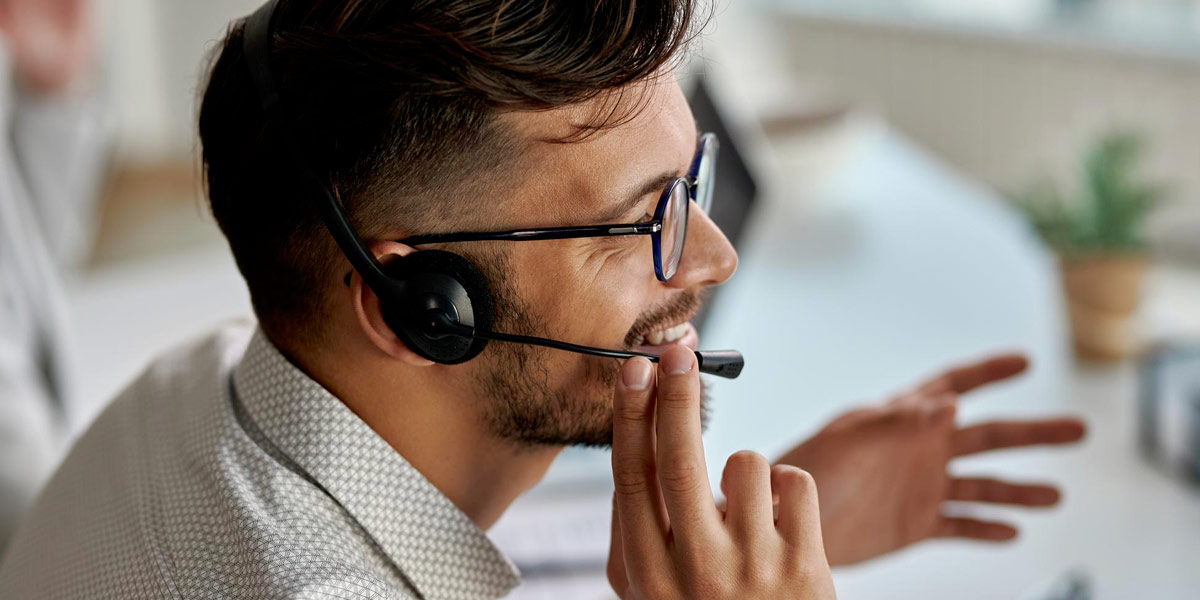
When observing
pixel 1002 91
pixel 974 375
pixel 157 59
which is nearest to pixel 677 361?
pixel 974 375

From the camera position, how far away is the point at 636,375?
76 cm

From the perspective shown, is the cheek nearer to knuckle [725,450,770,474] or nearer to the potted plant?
knuckle [725,450,770,474]

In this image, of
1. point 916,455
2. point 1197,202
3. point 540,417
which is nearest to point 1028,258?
point 916,455

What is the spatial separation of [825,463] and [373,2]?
566 mm

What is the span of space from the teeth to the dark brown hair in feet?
0.58

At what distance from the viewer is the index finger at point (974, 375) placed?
1.15 metres

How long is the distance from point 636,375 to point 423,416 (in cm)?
19

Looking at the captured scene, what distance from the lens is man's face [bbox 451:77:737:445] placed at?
82 cm

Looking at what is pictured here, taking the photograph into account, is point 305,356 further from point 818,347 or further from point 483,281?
point 818,347

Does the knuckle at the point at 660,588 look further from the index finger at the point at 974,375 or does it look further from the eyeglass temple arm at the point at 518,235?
the index finger at the point at 974,375

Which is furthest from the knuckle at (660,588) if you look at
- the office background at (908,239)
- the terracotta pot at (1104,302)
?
the terracotta pot at (1104,302)

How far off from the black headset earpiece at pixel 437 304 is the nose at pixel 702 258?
0.50ft

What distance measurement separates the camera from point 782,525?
746 mm

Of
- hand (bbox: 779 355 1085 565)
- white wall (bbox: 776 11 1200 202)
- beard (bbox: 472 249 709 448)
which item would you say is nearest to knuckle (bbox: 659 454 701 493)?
beard (bbox: 472 249 709 448)
